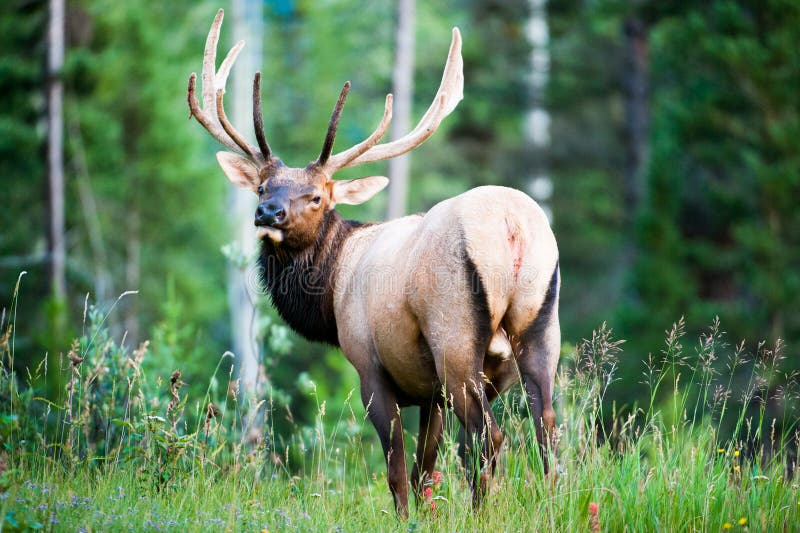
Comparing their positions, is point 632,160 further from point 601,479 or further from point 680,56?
point 601,479

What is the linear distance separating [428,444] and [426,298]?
111cm

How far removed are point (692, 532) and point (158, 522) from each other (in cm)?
234

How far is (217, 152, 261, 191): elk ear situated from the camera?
668 cm

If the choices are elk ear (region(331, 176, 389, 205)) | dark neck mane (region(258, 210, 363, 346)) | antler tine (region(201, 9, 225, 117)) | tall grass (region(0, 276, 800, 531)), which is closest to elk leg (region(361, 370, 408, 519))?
tall grass (region(0, 276, 800, 531))

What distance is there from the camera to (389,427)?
16.8ft

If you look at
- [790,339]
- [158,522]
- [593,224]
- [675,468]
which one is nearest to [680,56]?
A: [790,339]

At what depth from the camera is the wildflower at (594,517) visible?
384cm

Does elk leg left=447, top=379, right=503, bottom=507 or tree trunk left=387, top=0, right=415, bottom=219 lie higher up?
tree trunk left=387, top=0, right=415, bottom=219

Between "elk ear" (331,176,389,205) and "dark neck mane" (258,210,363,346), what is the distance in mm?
253

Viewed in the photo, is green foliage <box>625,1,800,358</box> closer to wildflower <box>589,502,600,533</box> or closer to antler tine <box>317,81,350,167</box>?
antler tine <box>317,81,350,167</box>

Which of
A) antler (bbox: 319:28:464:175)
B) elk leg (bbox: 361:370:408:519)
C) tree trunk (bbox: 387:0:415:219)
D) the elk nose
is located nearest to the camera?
elk leg (bbox: 361:370:408:519)

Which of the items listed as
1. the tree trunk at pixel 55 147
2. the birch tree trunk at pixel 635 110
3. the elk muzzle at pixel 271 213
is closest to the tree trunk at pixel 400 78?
the tree trunk at pixel 55 147

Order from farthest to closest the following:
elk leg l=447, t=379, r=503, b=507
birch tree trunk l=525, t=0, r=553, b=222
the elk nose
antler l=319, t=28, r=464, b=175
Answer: birch tree trunk l=525, t=0, r=553, b=222
antler l=319, t=28, r=464, b=175
the elk nose
elk leg l=447, t=379, r=503, b=507

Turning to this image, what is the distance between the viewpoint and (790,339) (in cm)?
1341
